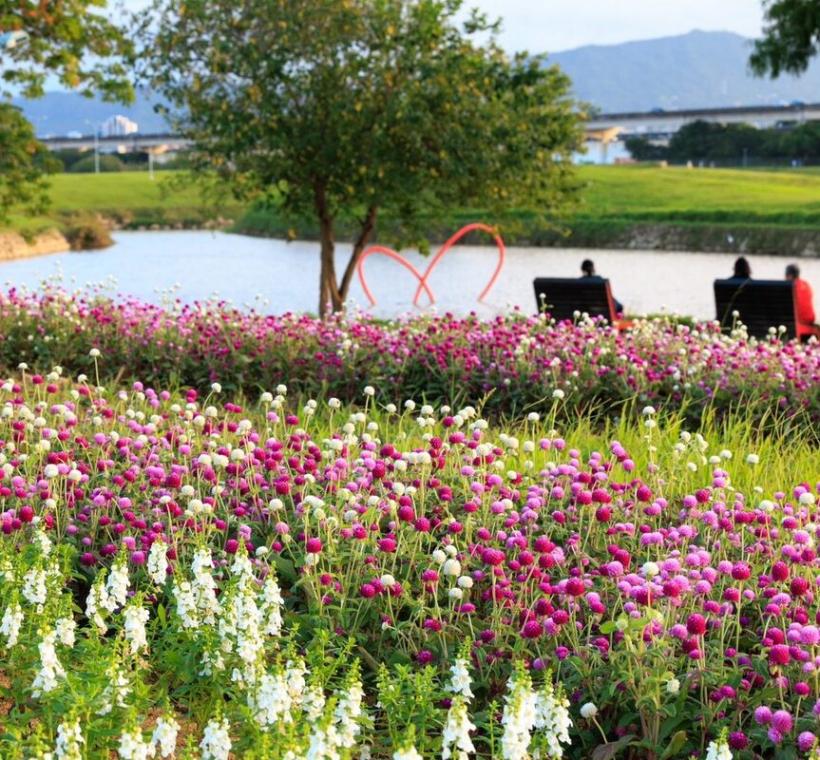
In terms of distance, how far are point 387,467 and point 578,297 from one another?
27.2ft

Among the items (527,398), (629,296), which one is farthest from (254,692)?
(629,296)

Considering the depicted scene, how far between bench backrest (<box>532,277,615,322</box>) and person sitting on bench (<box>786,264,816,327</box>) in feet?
6.28

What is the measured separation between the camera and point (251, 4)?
1731 cm

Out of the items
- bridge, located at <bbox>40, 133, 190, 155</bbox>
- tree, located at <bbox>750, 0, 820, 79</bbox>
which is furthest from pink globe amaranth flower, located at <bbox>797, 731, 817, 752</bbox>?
bridge, located at <bbox>40, 133, 190, 155</bbox>

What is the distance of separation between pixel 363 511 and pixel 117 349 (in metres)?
6.67

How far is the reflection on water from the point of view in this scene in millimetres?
29703

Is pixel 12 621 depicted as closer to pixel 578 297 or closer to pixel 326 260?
pixel 578 297

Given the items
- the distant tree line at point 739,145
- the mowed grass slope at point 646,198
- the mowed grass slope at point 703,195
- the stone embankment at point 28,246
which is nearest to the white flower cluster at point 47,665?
the stone embankment at point 28,246

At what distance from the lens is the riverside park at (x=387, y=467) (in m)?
3.85

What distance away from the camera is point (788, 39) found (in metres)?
24.9

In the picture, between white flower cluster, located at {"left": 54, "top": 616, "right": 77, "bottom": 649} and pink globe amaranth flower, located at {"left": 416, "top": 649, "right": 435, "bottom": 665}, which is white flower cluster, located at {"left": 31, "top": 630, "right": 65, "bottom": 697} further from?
pink globe amaranth flower, located at {"left": 416, "top": 649, "right": 435, "bottom": 665}

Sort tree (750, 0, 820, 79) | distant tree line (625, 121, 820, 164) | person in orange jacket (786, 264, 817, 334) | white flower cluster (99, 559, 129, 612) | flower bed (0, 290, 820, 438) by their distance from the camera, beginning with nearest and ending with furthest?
white flower cluster (99, 559, 129, 612) → flower bed (0, 290, 820, 438) → person in orange jacket (786, 264, 817, 334) → tree (750, 0, 820, 79) → distant tree line (625, 121, 820, 164)

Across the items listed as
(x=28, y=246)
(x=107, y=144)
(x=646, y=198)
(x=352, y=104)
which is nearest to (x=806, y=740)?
(x=352, y=104)

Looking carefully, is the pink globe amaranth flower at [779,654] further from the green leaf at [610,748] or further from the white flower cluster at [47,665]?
the white flower cluster at [47,665]
